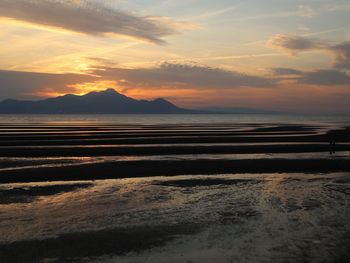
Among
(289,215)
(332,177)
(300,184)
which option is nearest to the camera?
(289,215)

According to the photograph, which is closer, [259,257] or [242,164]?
[259,257]

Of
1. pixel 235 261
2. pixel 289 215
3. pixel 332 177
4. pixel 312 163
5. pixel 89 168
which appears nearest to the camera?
pixel 235 261

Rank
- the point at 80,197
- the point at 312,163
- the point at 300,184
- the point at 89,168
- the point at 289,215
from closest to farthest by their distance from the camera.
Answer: the point at 289,215 → the point at 80,197 → the point at 300,184 → the point at 89,168 → the point at 312,163

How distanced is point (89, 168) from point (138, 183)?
20.5ft

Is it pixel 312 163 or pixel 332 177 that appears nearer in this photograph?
pixel 332 177

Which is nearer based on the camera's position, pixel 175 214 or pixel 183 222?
pixel 183 222

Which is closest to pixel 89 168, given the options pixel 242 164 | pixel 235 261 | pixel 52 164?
pixel 52 164

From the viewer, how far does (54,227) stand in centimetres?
1039

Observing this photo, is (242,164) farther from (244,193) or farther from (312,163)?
(244,193)

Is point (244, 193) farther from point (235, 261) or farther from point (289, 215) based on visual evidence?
point (235, 261)

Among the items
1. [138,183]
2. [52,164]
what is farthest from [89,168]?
[138,183]

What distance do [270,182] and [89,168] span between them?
12.2 meters

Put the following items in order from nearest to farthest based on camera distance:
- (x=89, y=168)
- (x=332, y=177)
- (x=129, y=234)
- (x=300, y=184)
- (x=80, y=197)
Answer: (x=129, y=234) < (x=80, y=197) < (x=300, y=184) < (x=332, y=177) < (x=89, y=168)

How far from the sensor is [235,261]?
7996mm
